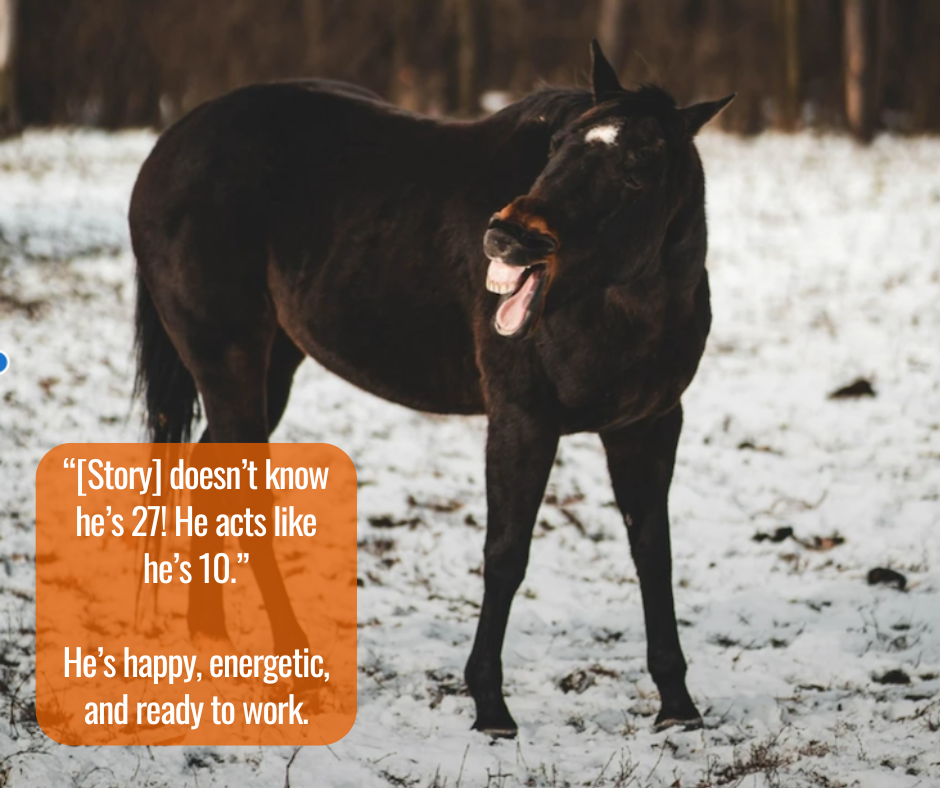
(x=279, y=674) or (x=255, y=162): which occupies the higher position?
(x=255, y=162)

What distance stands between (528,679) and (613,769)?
782 mm

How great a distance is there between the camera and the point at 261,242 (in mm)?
4504

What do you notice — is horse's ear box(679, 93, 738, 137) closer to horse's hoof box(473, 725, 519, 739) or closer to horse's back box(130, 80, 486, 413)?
horse's back box(130, 80, 486, 413)

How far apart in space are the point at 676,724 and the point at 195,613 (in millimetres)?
1925

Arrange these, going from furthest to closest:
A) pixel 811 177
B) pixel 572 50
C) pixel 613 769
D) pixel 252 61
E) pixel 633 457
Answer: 1. pixel 572 50
2. pixel 252 61
3. pixel 811 177
4. pixel 633 457
5. pixel 613 769

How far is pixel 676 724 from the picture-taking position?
394cm

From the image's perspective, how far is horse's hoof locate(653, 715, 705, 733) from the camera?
3934 millimetres

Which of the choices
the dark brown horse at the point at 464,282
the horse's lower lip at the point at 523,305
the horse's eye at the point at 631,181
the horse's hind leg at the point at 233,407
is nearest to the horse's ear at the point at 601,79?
the dark brown horse at the point at 464,282

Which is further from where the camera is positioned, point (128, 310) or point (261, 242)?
point (128, 310)

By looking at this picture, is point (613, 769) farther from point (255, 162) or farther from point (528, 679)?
point (255, 162)

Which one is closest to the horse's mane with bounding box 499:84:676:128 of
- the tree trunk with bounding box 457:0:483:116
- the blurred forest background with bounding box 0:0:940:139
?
the blurred forest background with bounding box 0:0:940:139

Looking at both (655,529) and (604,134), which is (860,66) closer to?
(655,529)

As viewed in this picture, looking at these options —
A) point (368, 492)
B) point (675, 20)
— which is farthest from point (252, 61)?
point (368, 492)

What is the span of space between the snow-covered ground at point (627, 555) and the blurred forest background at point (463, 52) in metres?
6.22
